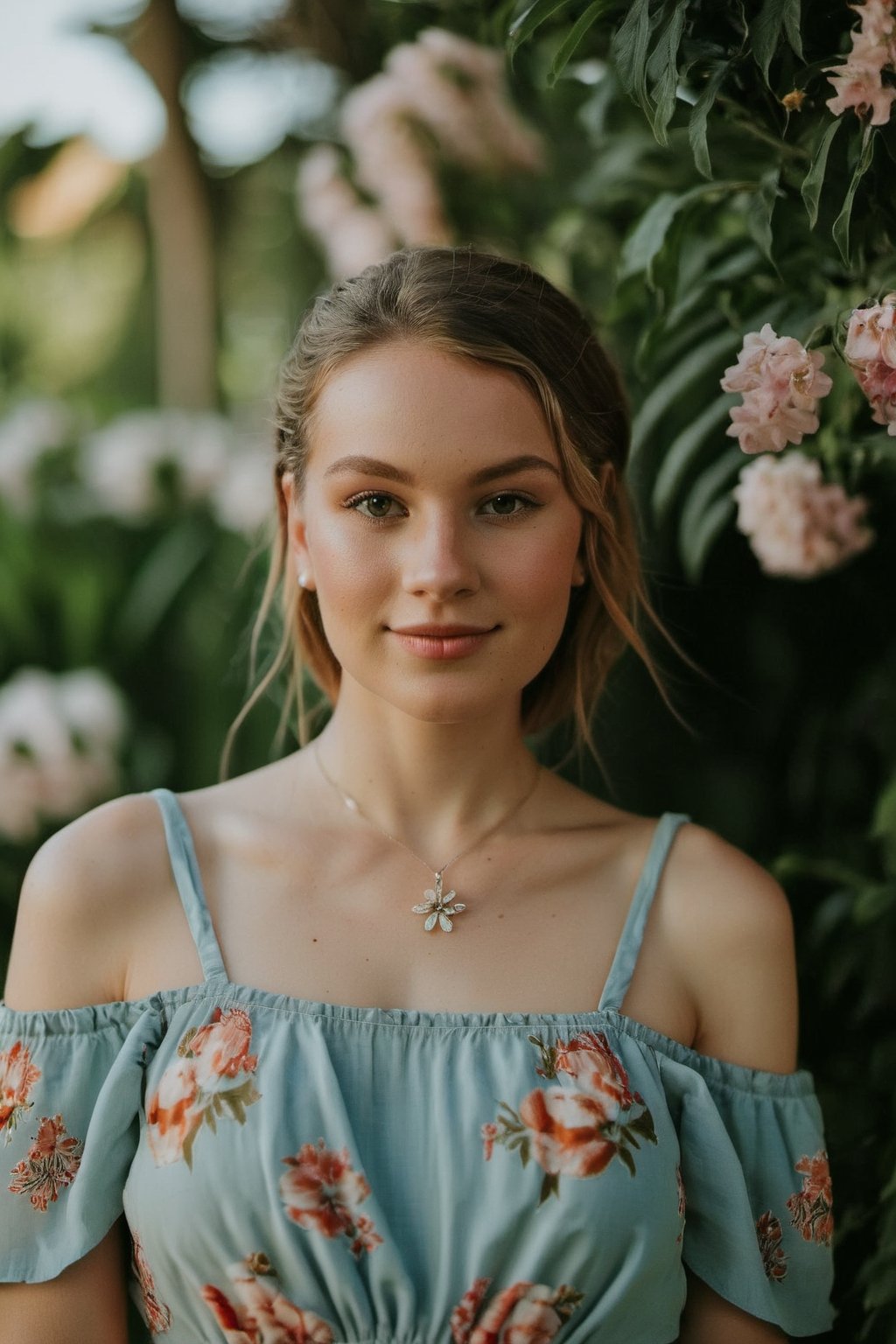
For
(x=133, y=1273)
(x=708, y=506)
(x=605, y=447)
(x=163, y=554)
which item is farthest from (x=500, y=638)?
(x=163, y=554)

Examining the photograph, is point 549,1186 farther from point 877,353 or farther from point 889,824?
point 877,353

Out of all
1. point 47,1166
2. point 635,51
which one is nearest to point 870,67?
point 635,51

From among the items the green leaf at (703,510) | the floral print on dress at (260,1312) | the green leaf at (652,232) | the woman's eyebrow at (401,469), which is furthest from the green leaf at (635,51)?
the floral print on dress at (260,1312)

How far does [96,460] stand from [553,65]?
64.9 inches

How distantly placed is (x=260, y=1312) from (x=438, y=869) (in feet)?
1.57

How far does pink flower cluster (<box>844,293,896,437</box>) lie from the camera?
1.18 metres

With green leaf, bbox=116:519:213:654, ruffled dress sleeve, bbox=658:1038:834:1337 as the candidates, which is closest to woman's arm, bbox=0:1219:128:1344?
ruffled dress sleeve, bbox=658:1038:834:1337

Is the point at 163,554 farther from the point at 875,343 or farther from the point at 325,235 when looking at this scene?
the point at 875,343

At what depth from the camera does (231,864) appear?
1.54 meters

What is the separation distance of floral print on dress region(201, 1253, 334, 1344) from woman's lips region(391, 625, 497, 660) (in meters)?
0.59

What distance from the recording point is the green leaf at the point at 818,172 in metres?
1.23

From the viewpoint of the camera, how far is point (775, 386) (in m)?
1.26

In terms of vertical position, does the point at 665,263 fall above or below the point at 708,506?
above

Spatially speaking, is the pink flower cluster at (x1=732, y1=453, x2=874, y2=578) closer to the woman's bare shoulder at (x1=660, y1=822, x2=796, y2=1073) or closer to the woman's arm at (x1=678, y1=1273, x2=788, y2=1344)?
the woman's bare shoulder at (x1=660, y1=822, x2=796, y2=1073)
